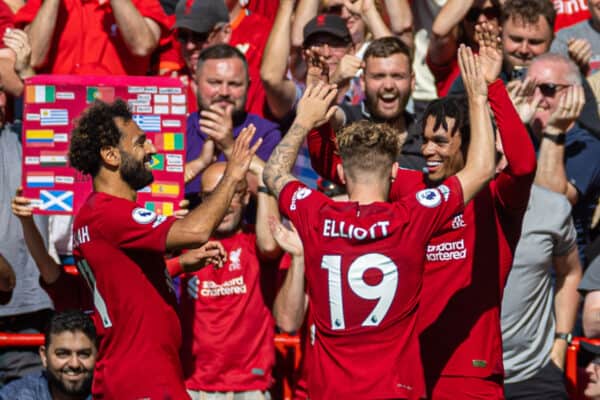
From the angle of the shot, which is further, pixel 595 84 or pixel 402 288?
pixel 595 84

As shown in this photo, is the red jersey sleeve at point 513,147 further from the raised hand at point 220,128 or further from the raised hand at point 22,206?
the raised hand at point 22,206

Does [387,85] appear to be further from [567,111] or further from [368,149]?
[368,149]

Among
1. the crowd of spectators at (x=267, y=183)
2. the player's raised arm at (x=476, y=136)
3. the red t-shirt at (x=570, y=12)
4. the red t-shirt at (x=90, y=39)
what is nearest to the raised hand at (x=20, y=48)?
the crowd of spectators at (x=267, y=183)

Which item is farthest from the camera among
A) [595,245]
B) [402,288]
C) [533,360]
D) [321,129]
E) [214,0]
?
[214,0]

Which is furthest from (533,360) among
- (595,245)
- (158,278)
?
(158,278)

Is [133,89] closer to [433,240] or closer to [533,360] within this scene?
[433,240]

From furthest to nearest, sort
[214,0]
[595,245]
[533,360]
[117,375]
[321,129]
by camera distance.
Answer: [214,0] < [595,245] < [533,360] < [321,129] < [117,375]

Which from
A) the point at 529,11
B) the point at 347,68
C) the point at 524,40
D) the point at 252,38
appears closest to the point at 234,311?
the point at 347,68

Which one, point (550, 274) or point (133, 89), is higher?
point (133, 89)

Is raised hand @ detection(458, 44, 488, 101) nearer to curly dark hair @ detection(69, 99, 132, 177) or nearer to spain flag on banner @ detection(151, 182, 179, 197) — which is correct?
curly dark hair @ detection(69, 99, 132, 177)

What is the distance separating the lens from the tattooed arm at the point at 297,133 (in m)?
6.20

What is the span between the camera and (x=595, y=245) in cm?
841

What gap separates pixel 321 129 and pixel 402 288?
1615 millimetres

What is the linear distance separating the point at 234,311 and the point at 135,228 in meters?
1.77
